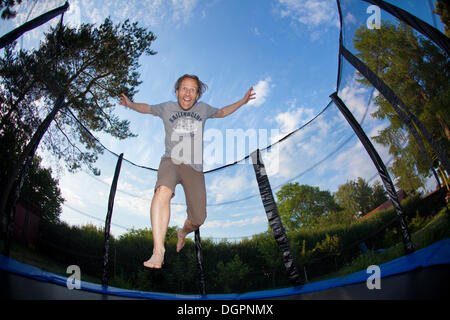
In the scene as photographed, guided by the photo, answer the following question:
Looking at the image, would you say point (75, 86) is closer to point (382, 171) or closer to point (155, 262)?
point (155, 262)

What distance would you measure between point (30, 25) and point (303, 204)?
15.9 feet

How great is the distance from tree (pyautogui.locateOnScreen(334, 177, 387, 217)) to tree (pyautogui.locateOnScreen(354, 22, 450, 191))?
0.89 metres

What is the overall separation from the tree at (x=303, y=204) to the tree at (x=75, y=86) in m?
3.05

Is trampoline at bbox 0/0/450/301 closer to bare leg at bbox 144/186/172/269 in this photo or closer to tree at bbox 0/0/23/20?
bare leg at bbox 144/186/172/269

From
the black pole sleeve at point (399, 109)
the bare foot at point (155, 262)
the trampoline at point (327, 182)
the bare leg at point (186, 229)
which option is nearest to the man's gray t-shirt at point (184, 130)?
the bare leg at point (186, 229)

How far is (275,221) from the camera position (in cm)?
231

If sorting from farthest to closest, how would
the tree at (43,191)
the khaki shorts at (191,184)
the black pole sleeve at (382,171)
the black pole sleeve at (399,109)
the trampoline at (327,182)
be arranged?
1. the tree at (43,191)
2. the black pole sleeve at (382,171)
3. the black pole sleeve at (399,109)
4. the khaki shorts at (191,184)
5. the trampoline at (327,182)

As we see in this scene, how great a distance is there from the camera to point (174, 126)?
62.3 inches

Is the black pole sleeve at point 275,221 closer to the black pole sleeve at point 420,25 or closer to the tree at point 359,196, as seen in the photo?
the tree at point 359,196

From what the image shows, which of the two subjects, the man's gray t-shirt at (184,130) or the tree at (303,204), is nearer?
the man's gray t-shirt at (184,130)

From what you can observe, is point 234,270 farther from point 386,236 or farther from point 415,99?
point 415,99

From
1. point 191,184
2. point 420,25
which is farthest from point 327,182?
point 191,184

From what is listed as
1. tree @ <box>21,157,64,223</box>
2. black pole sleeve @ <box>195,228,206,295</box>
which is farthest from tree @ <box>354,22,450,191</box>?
tree @ <box>21,157,64,223</box>

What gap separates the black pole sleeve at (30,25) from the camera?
1651 mm
